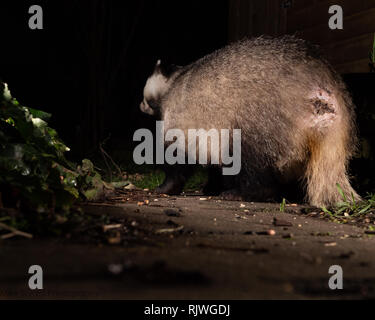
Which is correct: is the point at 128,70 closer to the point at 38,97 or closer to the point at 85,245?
the point at 38,97

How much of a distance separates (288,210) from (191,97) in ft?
4.55

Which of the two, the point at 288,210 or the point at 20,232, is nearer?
the point at 20,232

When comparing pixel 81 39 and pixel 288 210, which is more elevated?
pixel 81 39

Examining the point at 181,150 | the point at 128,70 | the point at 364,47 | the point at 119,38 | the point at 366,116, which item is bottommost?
the point at 181,150

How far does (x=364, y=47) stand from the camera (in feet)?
17.3

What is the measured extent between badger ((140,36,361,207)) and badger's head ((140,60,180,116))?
2.48 feet

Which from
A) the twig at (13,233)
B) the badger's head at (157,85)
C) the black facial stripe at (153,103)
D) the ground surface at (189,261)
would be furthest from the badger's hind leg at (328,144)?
the twig at (13,233)

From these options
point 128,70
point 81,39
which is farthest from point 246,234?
point 128,70

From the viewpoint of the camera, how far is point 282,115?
3.81 metres

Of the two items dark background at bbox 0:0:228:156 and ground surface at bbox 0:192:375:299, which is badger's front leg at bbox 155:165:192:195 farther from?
dark background at bbox 0:0:228:156

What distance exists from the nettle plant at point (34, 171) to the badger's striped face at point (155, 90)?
1821mm

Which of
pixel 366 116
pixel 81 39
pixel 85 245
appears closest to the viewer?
pixel 85 245

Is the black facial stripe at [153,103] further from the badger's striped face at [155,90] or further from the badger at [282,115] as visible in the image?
the badger at [282,115]

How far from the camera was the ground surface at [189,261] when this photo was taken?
1.43 metres
